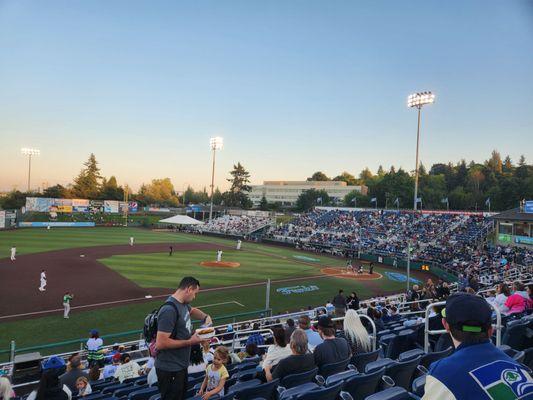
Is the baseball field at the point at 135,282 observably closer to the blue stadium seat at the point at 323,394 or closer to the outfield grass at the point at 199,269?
the outfield grass at the point at 199,269

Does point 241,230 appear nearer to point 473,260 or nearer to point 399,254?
point 399,254

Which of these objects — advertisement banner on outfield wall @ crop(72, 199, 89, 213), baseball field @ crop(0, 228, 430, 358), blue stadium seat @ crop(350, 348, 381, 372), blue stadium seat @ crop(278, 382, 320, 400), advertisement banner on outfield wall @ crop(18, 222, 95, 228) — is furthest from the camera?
advertisement banner on outfield wall @ crop(72, 199, 89, 213)

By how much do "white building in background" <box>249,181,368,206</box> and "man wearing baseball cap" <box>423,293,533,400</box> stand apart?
412 feet

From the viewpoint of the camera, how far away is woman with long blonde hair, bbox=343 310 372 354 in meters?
6.32

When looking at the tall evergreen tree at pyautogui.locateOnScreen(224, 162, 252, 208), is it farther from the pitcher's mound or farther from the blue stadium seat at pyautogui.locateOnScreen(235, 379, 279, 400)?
the blue stadium seat at pyautogui.locateOnScreen(235, 379, 279, 400)

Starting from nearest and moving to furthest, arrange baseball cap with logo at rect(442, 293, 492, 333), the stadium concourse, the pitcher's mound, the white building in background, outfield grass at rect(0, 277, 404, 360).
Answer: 1. baseball cap with logo at rect(442, 293, 492, 333)
2. the stadium concourse
3. outfield grass at rect(0, 277, 404, 360)
4. the pitcher's mound
5. the white building in background

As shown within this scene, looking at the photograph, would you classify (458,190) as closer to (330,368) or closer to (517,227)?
(517,227)

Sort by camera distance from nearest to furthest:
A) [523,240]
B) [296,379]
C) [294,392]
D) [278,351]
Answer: [294,392]
[296,379]
[278,351]
[523,240]

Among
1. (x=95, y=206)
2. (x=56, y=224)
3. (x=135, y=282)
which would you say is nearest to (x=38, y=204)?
(x=56, y=224)

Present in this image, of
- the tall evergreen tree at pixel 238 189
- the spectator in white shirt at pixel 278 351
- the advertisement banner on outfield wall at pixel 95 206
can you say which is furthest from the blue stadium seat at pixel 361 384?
the tall evergreen tree at pixel 238 189

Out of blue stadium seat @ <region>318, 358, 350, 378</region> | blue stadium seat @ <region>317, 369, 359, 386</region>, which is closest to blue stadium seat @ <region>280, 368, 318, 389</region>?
blue stadium seat @ <region>318, 358, 350, 378</region>

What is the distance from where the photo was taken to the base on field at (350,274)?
31122 millimetres

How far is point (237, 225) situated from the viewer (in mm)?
67688

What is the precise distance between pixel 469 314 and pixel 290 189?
140 m
